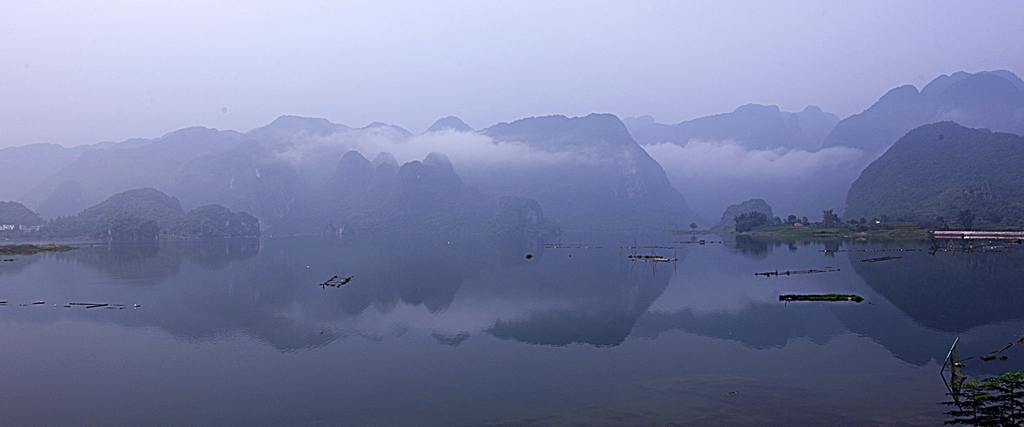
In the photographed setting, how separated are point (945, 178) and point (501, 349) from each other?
148541mm

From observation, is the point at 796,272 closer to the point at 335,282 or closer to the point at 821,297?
the point at 821,297

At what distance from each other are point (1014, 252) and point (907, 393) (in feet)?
189

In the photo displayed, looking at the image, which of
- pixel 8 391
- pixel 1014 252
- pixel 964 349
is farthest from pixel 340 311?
pixel 1014 252

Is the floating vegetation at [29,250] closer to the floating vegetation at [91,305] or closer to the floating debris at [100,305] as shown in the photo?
the floating vegetation at [91,305]

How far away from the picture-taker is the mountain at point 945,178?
111125mm

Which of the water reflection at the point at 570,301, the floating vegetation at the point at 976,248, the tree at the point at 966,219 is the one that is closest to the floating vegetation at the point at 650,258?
the water reflection at the point at 570,301

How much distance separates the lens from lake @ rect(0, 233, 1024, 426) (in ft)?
52.6

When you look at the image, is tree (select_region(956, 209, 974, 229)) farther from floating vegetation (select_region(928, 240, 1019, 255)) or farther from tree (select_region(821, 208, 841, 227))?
floating vegetation (select_region(928, 240, 1019, 255))

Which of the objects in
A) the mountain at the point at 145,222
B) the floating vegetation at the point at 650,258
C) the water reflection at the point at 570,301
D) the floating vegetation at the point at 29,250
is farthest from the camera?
the mountain at the point at 145,222

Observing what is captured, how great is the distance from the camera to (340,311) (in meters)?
32.1

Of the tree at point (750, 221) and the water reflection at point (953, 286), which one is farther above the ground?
the tree at point (750, 221)

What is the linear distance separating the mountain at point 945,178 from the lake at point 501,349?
8069 cm

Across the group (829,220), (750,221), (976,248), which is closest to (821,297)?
(976,248)

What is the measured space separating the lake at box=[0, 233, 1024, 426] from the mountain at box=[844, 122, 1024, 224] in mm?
80686
